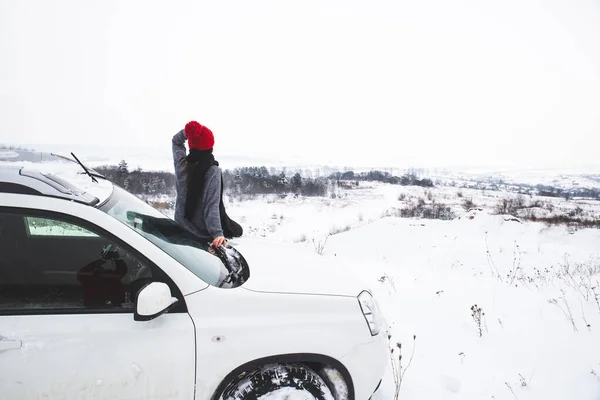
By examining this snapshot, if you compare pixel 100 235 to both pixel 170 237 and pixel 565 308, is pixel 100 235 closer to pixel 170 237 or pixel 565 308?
pixel 170 237

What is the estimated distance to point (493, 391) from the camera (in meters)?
2.36

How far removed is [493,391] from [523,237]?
14.5m

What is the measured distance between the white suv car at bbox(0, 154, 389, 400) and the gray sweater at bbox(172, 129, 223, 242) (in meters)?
0.55

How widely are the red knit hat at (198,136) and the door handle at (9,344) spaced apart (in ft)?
5.53

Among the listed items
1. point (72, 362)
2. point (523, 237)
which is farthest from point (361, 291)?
point (523, 237)

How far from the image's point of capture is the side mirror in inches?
51.9

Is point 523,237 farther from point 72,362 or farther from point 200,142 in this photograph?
point 72,362

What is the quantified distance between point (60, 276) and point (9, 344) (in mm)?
444

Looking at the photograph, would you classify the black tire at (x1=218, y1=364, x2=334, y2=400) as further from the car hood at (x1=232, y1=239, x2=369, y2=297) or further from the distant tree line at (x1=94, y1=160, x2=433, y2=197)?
the distant tree line at (x1=94, y1=160, x2=433, y2=197)

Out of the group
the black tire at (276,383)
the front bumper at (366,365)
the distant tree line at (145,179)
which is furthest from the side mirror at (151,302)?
the distant tree line at (145,179)

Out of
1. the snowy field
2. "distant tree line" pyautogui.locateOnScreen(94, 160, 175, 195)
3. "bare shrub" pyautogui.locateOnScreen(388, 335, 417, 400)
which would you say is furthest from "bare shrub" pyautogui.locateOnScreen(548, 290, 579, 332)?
"distant tree line" pyautogui.locateOnScreen(94, 160, 175, 195)

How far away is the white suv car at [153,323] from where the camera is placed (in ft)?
4.41

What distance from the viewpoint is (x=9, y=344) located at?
1.29 m

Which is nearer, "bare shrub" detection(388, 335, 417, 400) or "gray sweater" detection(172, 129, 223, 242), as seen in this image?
"bare shrub" detection(388, 335, 417, 400)
